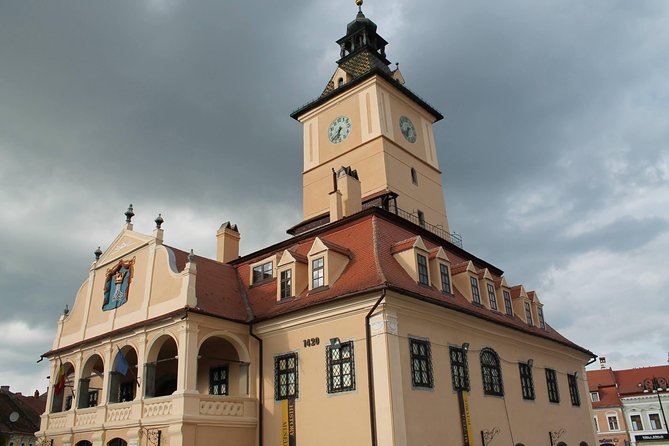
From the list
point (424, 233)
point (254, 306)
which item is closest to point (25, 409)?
point (254, 306)

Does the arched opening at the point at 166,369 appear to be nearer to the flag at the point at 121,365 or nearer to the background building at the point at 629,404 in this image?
the flag at the point at 121,365

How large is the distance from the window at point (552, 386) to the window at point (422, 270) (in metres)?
8.35

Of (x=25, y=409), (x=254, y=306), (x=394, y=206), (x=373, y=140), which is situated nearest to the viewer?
(x=254, y=306)

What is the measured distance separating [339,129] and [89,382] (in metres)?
16.4

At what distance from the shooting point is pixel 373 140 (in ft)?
92.2

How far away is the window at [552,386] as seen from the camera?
23938 mm

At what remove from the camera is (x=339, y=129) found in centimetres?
3017

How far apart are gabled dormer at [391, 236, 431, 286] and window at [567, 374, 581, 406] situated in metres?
10.6

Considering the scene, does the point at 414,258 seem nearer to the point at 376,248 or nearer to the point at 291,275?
the point at 376,248

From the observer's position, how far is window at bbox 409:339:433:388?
17328mm

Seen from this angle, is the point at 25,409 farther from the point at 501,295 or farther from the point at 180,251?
the point at 501,295

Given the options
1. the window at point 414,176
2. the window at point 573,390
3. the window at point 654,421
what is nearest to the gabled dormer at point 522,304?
the window at point 573,390

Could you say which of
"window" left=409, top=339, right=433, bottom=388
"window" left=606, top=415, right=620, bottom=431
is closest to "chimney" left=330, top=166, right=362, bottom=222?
"window" left=409, top=339, right=433, bottom=388

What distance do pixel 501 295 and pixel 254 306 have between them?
388 inches
